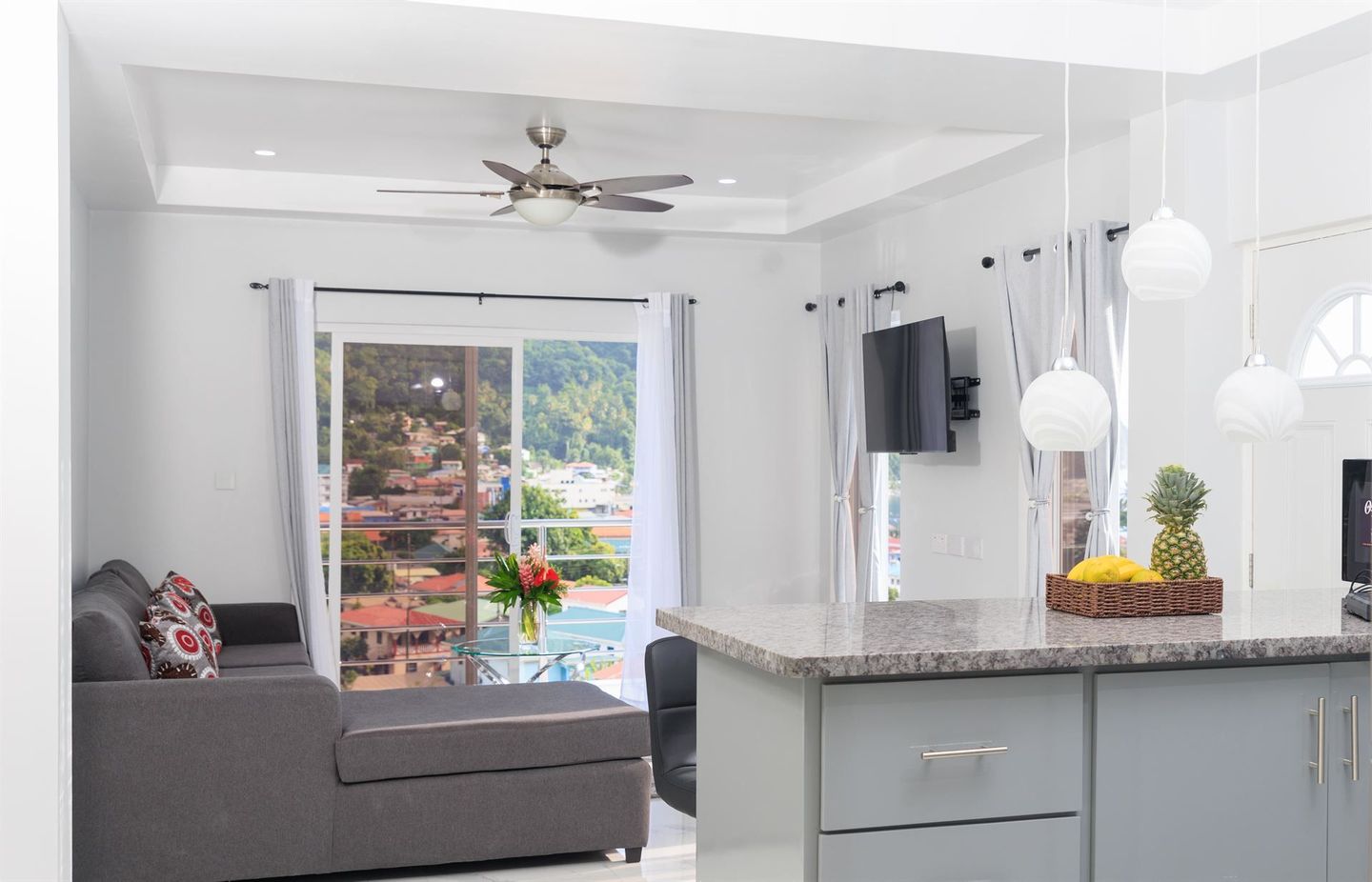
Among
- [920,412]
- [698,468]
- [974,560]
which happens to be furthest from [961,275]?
[698,468]

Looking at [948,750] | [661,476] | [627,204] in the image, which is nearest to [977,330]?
[627,204]

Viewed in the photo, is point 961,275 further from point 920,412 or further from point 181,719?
point 181,719

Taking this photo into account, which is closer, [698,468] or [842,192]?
[842,192]

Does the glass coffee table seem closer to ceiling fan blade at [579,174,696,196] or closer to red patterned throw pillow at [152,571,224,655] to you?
red patterned throw pillow at [152,571,224,655]

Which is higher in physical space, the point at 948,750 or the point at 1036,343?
the point at 1036,343

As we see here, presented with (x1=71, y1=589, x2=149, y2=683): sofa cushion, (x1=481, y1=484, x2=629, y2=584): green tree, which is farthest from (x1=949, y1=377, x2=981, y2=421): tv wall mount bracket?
(x1=71, y1=589, x2=149, y2=683): sofa cushion

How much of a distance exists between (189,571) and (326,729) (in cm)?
271

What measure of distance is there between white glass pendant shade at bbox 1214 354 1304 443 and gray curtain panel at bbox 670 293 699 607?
14.5 feet

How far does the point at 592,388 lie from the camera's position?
6711 millimetres

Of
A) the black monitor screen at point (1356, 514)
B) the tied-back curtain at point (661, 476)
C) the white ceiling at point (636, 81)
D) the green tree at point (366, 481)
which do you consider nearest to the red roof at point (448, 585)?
the green tree at point (366, 481)

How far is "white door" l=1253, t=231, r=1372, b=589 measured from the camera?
11.4ft

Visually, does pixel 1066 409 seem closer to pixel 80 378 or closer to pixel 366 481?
pixel 366 481

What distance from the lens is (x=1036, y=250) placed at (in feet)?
15.6

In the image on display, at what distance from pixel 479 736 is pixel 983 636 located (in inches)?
90.4
